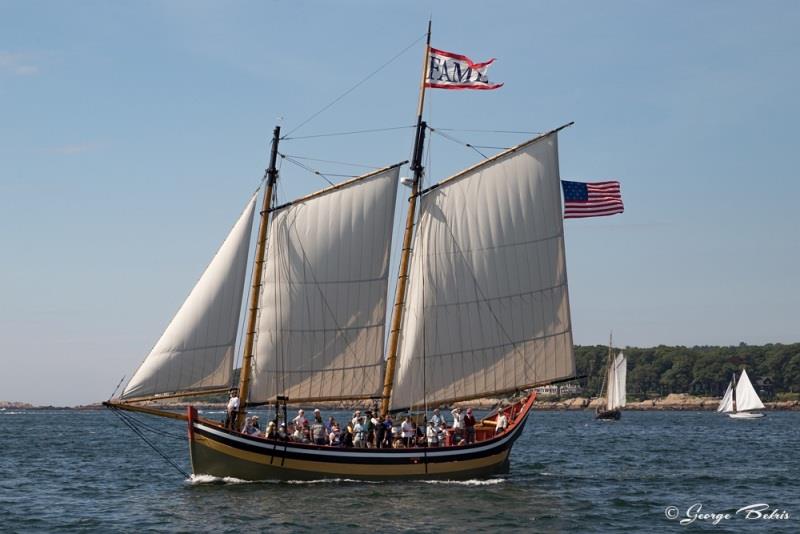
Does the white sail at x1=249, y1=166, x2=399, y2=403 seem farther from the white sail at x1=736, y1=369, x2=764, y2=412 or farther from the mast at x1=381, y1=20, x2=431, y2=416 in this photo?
the white sail at x1=736, y1=369, x2=764, y2=412

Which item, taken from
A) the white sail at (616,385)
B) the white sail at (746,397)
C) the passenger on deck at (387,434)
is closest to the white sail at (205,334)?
the passenger on deck at (387,434)

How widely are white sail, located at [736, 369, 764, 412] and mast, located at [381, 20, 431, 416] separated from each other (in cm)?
13248

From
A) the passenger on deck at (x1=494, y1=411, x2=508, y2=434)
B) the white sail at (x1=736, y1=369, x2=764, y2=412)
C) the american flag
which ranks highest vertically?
the american flag

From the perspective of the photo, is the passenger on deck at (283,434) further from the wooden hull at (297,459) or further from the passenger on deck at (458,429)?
the passenger on deck at (458,429)

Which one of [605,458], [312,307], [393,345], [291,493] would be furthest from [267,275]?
[605,458]

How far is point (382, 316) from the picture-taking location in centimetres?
4972

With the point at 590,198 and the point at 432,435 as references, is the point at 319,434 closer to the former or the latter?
the point at 432,435

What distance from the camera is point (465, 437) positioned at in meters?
49.0

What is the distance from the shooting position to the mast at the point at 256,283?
157 feet

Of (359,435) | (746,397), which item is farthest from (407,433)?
(746,397)

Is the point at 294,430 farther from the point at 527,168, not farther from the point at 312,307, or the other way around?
the point at 527,168

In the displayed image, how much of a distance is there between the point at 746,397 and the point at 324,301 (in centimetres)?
13849

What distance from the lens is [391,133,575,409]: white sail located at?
50.7 m

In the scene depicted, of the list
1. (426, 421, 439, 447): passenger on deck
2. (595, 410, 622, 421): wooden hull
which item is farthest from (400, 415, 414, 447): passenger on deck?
(595, 410, 622, 421): wooden hull
